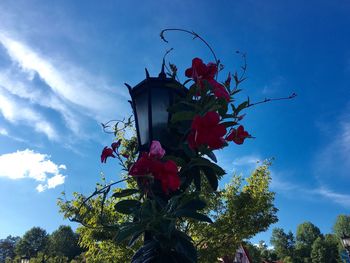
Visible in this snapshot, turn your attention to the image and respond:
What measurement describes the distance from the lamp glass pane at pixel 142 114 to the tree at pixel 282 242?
77174mm

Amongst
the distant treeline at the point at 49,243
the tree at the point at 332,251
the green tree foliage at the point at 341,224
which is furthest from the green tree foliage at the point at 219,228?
the green tree foliage at the point at 341,224

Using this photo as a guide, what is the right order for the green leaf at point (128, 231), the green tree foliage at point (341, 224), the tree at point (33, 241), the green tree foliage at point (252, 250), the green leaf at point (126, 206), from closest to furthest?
the green leaf at point (128, 231), the green leaf at point (126, 206), the green tree foliage at point (252, 250), the tree at point (33, 241), the green tree foliage at point (341, 224)

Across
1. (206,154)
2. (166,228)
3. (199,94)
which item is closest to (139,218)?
(166,228)

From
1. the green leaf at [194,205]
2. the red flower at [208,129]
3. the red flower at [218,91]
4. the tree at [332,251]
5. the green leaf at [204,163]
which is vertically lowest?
the green leaf at [194,205]

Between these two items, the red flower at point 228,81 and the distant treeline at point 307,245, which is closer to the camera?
the red flower at point 228,81

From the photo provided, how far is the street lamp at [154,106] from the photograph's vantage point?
2.27m

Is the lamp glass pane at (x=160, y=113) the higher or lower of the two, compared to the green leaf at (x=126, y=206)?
higher

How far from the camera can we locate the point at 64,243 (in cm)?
6181

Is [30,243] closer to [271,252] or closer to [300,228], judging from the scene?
[271,252]

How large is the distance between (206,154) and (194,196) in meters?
0.35

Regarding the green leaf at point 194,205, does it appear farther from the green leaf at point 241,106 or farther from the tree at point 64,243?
the tree at point 64,243

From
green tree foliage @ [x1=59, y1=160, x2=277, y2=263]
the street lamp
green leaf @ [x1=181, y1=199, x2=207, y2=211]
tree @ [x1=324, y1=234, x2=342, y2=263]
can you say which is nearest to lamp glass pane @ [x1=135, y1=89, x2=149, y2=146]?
the street lamp

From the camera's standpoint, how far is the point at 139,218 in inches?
62.7

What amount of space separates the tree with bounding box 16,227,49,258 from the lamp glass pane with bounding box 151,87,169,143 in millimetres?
71491
